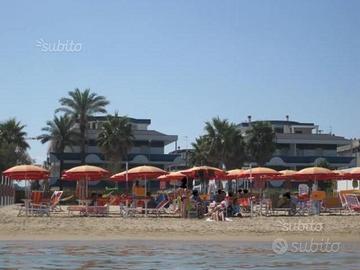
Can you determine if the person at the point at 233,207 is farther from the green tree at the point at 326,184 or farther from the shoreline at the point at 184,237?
Answer: the green tree at the point at 326,184

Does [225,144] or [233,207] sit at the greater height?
[225,144]

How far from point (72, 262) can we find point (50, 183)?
54895mm

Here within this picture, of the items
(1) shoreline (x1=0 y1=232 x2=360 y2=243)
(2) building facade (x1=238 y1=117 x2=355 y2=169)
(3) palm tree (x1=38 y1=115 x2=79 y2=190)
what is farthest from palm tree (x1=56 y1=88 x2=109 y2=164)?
(1) shoreline (x1=0 y1=232 x2=360 y2=243)

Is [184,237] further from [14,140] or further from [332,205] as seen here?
[14,140]

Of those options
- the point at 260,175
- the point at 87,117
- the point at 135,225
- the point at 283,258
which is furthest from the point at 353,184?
the point at 283,258

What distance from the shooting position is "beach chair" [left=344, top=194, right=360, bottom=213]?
→ 27.1 meters

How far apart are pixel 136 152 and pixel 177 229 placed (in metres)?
52.0

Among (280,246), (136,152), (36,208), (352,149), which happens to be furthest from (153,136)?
(280,246)

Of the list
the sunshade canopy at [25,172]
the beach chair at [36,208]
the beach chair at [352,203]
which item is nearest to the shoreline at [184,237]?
the beach chair at [36,208]

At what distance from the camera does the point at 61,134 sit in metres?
60.6

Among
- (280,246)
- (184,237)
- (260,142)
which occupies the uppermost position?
(260,142)

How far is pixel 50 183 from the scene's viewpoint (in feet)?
215

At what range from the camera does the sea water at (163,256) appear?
11508mm

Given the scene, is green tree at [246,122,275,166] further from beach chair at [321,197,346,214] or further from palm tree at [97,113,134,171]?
beach chair at [321,197,346,214]
